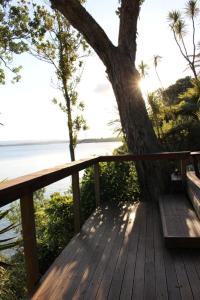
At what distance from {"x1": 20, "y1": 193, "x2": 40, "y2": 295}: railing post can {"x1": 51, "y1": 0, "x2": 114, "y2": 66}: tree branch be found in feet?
15.3

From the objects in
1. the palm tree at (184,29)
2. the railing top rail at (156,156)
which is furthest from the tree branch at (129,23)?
the palm tree at (184,29)

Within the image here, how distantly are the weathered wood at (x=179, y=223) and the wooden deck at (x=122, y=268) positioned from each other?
11cm

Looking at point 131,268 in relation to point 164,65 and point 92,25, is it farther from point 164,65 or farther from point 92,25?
point 164,65

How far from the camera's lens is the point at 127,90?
6.51m

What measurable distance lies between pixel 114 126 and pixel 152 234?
29.5 ft

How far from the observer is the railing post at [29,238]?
267 centimetres

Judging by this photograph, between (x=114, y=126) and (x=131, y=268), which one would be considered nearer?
(x=131, y=268)

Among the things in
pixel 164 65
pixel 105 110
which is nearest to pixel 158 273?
pixel 105 110

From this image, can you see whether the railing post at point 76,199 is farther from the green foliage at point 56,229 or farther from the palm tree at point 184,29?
the palm tree at point 184,29

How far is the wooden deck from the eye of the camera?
265 cm

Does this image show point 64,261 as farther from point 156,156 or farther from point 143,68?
point 143,68

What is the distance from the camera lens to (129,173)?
22.9ft

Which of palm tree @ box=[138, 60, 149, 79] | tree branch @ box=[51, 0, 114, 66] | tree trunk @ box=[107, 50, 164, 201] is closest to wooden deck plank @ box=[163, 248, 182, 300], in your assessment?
tree trunk @ box=[107, 50, 164, 201]

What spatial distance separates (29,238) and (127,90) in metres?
4.41
